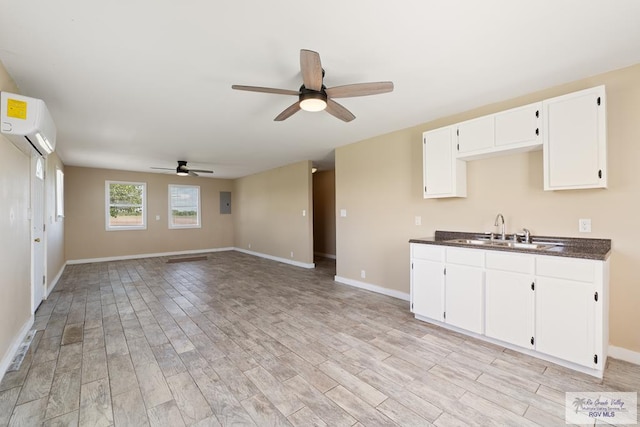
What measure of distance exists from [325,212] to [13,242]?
6220mm

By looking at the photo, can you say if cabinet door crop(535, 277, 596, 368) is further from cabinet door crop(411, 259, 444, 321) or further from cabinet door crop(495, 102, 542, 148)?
cabinet door crop(495, 102, 542, 148)

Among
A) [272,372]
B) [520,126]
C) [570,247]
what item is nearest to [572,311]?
[570,247]

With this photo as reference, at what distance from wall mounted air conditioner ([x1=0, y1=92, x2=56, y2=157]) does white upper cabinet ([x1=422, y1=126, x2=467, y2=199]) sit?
12.7ft

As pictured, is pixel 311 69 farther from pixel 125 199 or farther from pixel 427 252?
pixel 125 199

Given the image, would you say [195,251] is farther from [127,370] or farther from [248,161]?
[127,370]

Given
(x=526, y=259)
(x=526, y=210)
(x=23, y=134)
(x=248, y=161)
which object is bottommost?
(x=526, y=259)

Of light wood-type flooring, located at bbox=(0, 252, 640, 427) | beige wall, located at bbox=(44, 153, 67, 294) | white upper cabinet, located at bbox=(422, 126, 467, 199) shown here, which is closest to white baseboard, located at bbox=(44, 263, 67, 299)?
beige wall, located at bbox=(44, 153, 67, 294)

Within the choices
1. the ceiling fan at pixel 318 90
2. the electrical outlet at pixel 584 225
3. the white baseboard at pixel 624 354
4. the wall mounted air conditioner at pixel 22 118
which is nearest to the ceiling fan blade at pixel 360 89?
the ceiling fan at pixel 318 90

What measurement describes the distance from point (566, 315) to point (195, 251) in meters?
8.80

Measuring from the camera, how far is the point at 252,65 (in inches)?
89.4

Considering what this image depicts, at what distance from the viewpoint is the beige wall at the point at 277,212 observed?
6.31 metres

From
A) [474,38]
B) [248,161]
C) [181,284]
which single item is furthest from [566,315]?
[248,161]

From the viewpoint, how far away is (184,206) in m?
8.57

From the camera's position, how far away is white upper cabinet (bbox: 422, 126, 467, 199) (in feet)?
10.5
